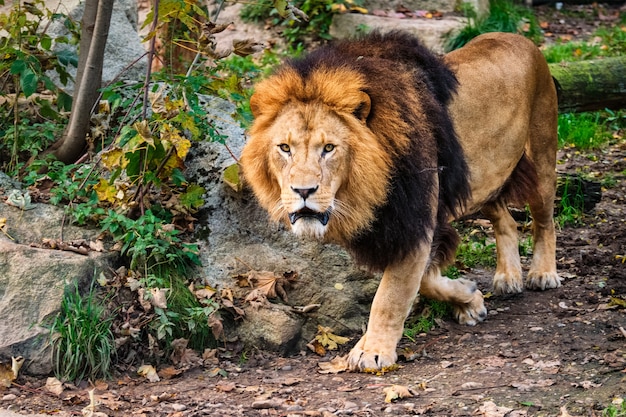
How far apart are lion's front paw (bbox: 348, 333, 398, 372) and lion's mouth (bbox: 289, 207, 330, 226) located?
891mm

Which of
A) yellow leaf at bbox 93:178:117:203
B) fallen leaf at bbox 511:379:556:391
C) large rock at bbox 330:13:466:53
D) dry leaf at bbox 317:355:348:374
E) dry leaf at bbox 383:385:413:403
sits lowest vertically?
dry leaf at bbox 317:355:348:374

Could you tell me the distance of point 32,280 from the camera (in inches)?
185

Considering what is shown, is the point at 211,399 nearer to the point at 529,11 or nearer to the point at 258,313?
the point at 258,313

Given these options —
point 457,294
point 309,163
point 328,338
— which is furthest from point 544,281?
point 309,163

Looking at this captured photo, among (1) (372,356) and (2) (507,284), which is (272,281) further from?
(2) (507,284)

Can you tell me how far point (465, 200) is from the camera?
5.20 m

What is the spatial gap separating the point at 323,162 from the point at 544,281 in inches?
96.8

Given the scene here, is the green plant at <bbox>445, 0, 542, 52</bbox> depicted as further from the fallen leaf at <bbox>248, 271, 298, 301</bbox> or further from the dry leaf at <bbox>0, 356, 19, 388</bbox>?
the dry leaf at <bbox>0, 356, 19, 388</bbox>

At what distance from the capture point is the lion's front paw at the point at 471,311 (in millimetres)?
5410

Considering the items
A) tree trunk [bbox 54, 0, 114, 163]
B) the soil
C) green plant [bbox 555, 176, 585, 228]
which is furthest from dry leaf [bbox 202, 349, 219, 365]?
green plant [bbox 555, 176, 585, 228]

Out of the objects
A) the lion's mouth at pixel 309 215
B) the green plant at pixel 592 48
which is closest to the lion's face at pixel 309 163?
the lion's mouth at pixel 309 215

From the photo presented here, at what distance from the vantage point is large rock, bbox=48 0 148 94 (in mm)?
6660

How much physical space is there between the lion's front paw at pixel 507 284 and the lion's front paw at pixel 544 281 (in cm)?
11

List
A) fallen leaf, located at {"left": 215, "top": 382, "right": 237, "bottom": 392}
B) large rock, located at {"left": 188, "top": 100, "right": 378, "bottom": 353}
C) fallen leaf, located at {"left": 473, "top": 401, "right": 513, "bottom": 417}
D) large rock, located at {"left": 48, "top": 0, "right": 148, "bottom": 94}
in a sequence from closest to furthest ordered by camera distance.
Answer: fallen leaf, located at {"left": 473, "top": 401, "right": 513, "bottom": 417}, fallen leaf, located at {"left": 215, "top": 382, "right": 237, "bottom": 392}, large rock, located at {"left": 188, "top": 100, "right": 378, "bottom": 353}, large rock, located at {"left": 48, "top": 0, "right": 148, "bottom": 94}
